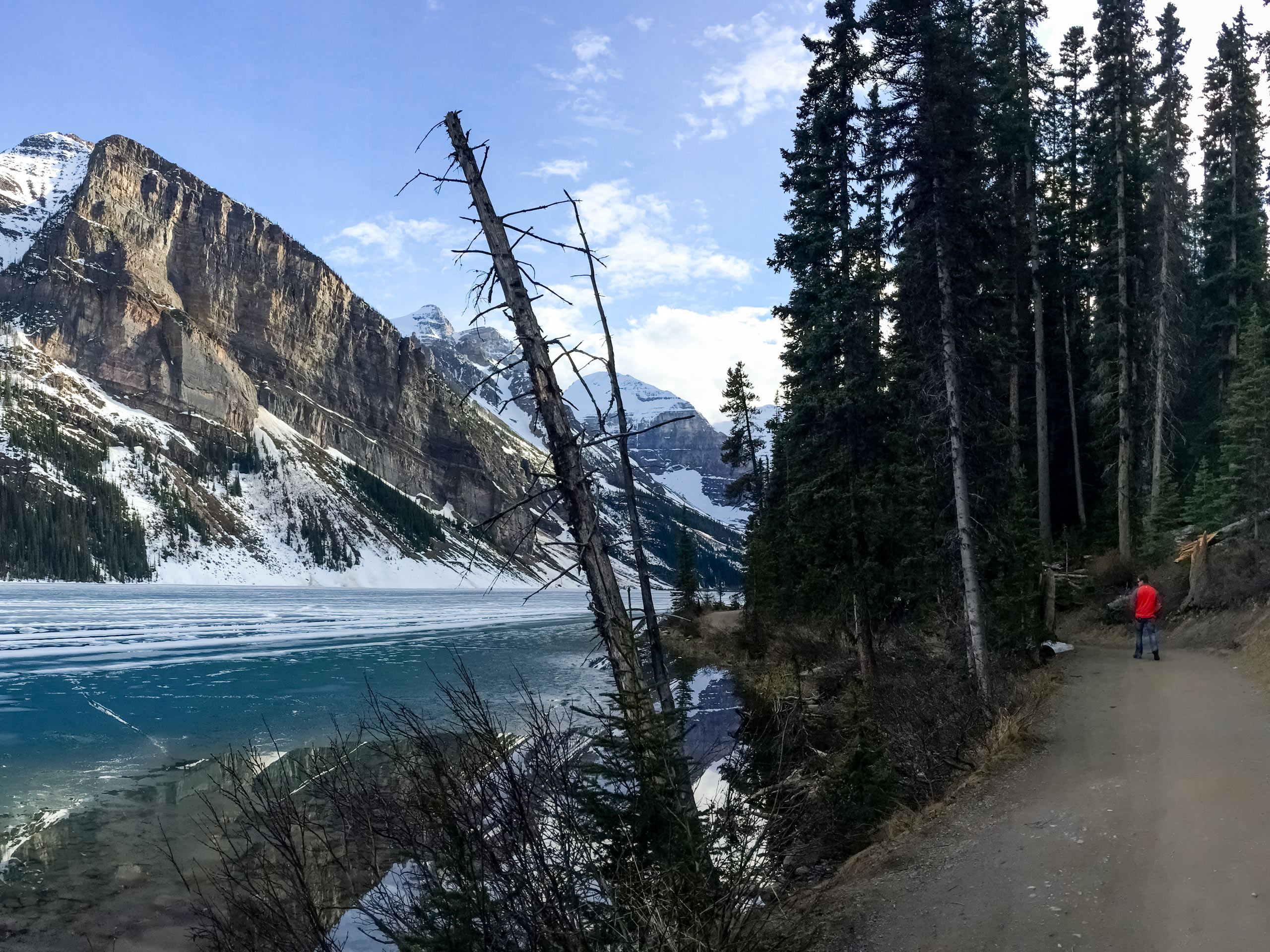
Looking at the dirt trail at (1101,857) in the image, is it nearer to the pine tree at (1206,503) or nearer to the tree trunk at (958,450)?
the tree trunk at (958,450)

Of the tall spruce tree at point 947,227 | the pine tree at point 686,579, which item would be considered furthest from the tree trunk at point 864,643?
the pine tree at point 686,579

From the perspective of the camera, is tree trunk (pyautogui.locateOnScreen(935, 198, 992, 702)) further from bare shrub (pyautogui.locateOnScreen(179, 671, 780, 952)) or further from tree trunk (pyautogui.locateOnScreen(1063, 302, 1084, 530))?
tree trunk (pyautogui.locateOnScreen(1063, 302, 1084, 530))

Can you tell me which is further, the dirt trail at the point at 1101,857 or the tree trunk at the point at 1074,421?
the tree trunk at the point at 1074,421

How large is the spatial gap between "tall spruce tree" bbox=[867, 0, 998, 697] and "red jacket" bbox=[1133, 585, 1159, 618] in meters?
3.20

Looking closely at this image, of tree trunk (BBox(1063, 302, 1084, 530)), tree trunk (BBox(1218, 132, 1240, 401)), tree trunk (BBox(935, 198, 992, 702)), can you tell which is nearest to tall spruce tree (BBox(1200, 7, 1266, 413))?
tree trunk (BBox(1218, 132, 1240, 401))

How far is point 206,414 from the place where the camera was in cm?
14175

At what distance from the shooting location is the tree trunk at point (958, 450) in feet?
41.0

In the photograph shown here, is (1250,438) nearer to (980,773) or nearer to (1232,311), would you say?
(1232,311)

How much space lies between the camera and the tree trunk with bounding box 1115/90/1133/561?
907 inches

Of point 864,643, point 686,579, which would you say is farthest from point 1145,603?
point 686,579

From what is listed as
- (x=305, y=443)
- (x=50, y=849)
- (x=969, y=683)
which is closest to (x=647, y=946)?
(x=969, y=683)

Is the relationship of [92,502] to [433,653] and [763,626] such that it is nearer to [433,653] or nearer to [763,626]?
[433,653]

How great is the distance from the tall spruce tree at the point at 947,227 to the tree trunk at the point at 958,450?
2cm

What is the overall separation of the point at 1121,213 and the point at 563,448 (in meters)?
24.8
